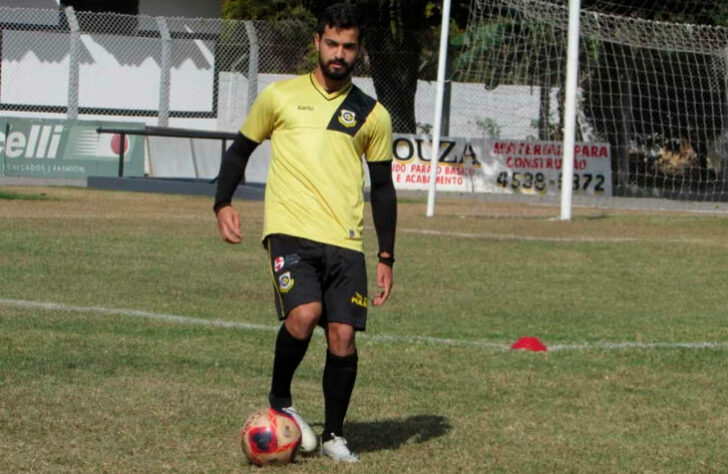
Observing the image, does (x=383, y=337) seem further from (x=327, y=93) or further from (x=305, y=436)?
(x=327, y=93)

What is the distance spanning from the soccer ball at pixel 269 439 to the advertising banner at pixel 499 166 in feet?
82.4

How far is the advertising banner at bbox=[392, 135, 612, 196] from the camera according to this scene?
3105 centimetres

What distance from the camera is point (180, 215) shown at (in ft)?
68.4

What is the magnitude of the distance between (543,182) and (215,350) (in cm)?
2286

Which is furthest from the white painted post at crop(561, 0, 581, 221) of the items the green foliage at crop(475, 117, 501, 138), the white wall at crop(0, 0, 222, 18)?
the white wall at crop(0, 0, 222, 18)

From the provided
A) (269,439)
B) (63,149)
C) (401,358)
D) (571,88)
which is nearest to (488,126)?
(63,149)

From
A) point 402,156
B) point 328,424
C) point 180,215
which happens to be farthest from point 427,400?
point 402,156

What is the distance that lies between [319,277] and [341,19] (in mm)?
1072

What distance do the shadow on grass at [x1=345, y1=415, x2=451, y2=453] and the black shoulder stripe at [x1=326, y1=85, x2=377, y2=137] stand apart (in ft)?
4.65

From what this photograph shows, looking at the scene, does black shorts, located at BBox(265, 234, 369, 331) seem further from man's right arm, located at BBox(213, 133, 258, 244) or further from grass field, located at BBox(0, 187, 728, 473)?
grass field, located at BBox(0, 187, 728, 473)

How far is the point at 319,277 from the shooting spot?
19.4 feet

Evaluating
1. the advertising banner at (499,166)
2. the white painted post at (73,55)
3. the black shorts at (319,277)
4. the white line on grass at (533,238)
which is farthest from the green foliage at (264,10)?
the black shorts at (319,277)

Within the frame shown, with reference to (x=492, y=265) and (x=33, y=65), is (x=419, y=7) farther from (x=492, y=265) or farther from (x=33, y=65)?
(x=492, y=265)

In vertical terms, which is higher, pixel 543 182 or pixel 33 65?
pixel 33 65
